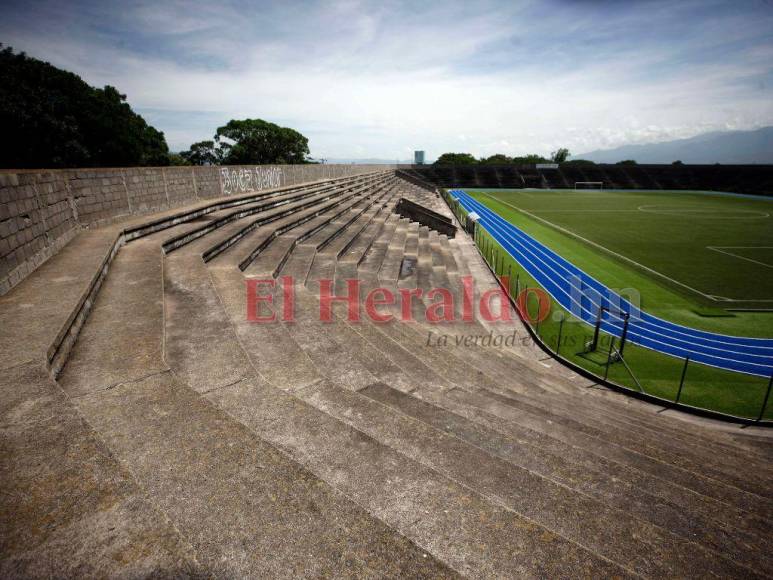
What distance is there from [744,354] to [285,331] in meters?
14.3

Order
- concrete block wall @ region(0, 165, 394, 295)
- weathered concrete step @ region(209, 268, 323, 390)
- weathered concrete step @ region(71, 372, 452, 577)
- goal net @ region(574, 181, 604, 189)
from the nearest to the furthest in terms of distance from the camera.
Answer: weathered concrete step @ region(71, 372, 452, 577), weathered concrete step @ region(209, 268, 323, 390), concrete block wall @ region(0, 165, 394, 295), goal net @ region(574, 181, 604, 189)

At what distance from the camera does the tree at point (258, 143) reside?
6631 centimetres

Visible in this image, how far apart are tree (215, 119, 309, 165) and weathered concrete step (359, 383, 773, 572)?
232ft

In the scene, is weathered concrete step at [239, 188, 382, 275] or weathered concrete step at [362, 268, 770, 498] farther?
weathered concrete step at [239, 188, 382, 275]

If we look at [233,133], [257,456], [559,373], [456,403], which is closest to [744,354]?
[559,373]

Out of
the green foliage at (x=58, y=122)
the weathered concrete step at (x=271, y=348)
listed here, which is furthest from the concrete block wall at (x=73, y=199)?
the green foliage at (x=58, y=122)

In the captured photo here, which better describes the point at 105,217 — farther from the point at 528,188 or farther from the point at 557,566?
the point at 528,188

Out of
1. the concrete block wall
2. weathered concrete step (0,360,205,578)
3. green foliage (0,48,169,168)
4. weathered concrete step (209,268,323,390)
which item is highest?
green foliage (0,48,169,168)

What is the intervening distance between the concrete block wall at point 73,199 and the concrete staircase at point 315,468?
2.07ft

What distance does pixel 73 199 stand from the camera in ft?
26.1

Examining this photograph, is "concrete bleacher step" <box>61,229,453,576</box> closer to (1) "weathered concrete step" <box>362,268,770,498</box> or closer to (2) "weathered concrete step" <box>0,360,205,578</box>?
(2) "weathered concrete step" <box>0,360,205,578</box>

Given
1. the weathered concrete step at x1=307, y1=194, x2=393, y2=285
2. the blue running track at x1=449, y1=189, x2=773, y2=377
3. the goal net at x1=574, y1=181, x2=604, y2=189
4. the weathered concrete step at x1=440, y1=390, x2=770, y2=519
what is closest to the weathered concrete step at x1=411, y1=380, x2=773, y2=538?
the weathered concrete step at x1=440, y1=390, x2=770, y2=519

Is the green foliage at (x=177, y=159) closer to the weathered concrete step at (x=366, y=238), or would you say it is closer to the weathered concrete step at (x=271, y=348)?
the weathered concrete step at (x=366, y=238)

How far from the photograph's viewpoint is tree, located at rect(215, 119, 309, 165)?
66.3 m
